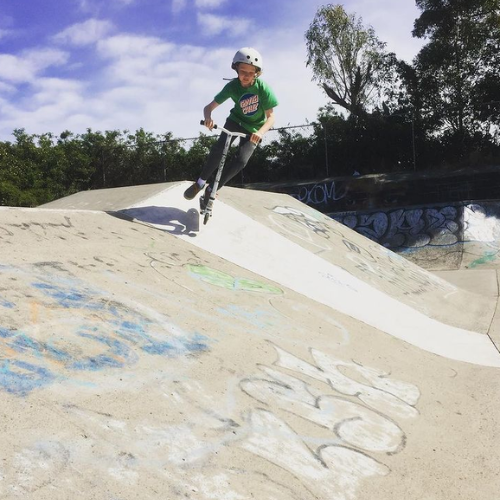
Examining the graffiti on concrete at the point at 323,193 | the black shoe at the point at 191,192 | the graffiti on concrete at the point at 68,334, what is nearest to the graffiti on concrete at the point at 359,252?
the black shoe at the point at 191,192

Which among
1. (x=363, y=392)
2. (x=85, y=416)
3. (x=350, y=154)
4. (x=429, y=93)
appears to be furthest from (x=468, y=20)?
(x=85, y=416)

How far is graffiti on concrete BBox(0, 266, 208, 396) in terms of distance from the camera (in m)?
2.50

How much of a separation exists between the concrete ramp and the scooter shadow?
154 millimetres

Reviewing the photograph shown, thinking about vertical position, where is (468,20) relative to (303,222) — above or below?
above

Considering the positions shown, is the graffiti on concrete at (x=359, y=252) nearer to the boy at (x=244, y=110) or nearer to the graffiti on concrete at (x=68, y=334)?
the boy at (x=244, y=110)

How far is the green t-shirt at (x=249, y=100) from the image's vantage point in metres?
6.27

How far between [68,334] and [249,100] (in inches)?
164

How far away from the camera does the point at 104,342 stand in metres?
2.93

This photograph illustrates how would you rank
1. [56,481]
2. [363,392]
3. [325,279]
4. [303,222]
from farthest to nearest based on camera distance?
[303,222], [325,279], [363,392], [56,481]

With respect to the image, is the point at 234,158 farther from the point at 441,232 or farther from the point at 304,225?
the point at 441,232

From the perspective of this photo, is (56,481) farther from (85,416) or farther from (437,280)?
(437,280)

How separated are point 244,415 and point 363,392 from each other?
109cm

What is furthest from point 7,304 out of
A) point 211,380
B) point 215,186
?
point 215,186

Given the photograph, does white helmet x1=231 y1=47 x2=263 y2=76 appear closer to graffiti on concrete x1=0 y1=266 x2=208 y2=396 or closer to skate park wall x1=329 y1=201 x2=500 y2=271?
graffiti on concrete x1=0 y1=266 x2=208 y2=396
